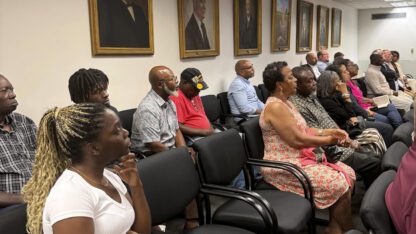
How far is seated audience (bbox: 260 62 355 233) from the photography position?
2291mm

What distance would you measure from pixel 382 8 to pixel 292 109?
32.5 feet

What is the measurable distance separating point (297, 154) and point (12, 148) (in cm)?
175

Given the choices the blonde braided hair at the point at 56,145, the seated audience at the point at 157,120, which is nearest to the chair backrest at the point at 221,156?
the seated audience at the point at 157,120

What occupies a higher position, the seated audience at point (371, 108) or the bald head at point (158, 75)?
the bald head at point (158, 75)

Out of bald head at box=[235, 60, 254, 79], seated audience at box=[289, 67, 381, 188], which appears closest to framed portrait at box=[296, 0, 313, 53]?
bald head at box=[235, 60, 254, 79]

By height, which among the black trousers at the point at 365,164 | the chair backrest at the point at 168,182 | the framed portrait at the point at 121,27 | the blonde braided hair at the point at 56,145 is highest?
the framed portrait at the point at 121,27

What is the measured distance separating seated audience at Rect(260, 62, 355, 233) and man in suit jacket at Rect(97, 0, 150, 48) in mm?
1354

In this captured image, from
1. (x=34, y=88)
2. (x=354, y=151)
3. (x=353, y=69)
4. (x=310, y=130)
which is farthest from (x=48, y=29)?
(x=353, y=69)

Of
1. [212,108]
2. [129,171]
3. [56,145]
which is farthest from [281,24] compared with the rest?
[56,145]

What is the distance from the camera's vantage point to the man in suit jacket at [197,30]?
13.1 feet

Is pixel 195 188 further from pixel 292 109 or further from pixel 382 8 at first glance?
pixel 382 8

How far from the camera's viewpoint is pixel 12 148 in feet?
6.65

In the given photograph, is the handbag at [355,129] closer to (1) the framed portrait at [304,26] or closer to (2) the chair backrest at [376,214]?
(2) the chair backrest at [376,214]

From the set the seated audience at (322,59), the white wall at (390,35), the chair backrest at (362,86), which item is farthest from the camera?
the white wall at (390,35)
